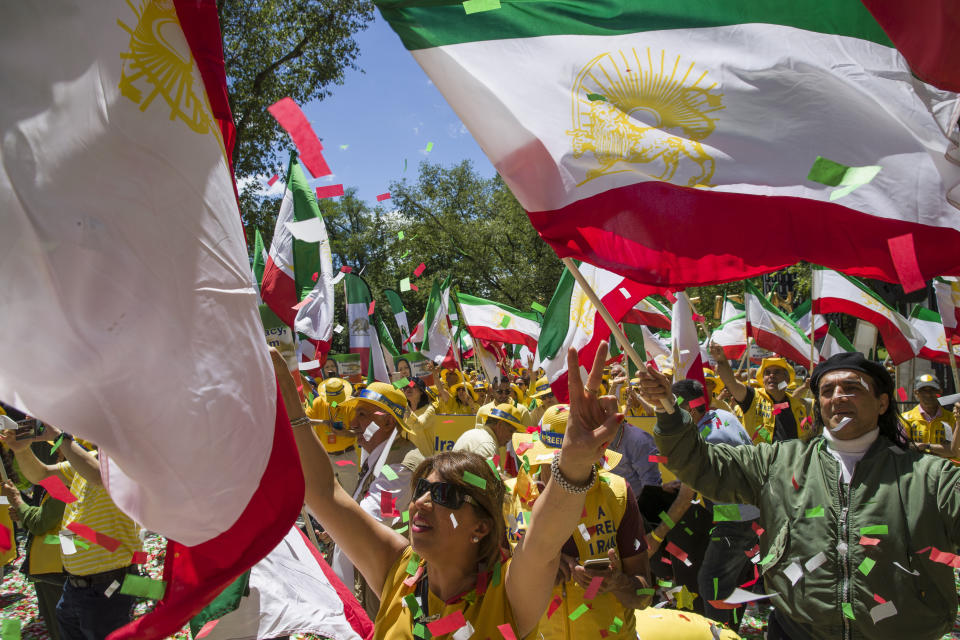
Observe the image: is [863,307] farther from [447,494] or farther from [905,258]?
[447,494]

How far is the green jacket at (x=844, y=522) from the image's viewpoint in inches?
117

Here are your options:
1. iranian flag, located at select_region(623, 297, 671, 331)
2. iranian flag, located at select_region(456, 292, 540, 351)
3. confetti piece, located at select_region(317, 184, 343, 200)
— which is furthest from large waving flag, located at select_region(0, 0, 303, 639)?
iranian flag, located at select_region(456, 292, 540, 351)

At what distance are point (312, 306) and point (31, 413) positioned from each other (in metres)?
6.37

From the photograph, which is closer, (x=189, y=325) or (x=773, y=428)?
(x=189, y=325)

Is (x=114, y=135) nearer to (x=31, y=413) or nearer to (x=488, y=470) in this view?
(x=31, y=413)

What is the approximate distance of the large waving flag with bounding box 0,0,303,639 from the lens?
4.72 feet

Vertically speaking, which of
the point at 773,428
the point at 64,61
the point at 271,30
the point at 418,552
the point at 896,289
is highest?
the point at 271,30

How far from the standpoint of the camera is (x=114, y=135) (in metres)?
1.60

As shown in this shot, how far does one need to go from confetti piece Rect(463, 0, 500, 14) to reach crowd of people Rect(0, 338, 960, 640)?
1.44 meters

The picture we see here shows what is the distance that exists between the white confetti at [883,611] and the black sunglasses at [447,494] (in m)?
1.80

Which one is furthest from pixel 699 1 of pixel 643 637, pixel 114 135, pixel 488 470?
pixel 643 637

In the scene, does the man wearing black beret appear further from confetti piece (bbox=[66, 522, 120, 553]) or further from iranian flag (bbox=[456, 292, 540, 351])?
iranian flag (bbox=[456, 292, 540, 351])

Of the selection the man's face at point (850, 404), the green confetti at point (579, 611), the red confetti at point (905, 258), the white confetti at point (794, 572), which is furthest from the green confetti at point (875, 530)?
the green confetti at point (579, 611)

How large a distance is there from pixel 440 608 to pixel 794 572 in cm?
175
